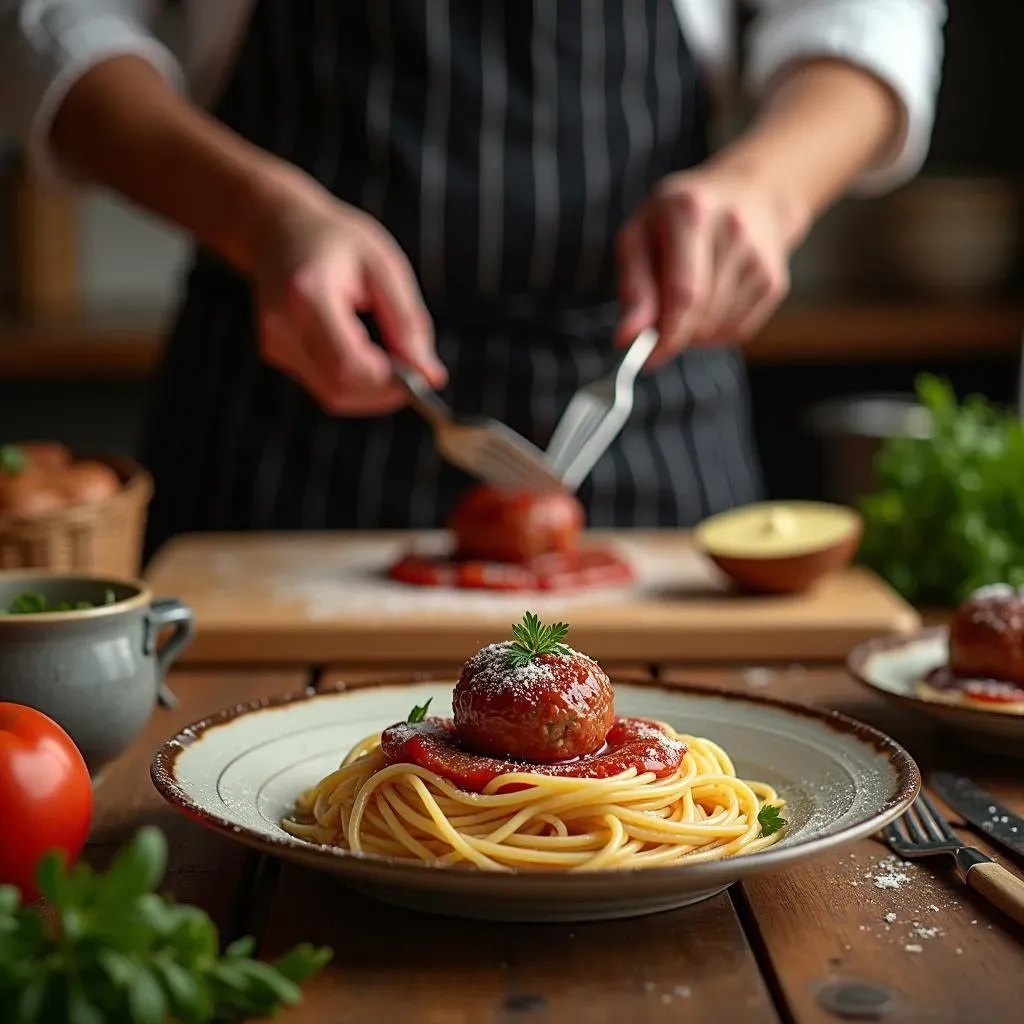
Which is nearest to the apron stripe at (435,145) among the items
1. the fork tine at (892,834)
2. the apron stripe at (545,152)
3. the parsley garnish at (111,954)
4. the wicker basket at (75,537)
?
the apron stripe at (545,152)

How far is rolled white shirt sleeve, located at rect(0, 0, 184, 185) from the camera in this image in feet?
8.08

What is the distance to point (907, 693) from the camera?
1477mm

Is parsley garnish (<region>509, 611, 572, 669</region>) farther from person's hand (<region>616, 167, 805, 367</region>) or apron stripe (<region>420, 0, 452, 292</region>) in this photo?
apron stripe (<region>420, 0, 452, 292</region>)

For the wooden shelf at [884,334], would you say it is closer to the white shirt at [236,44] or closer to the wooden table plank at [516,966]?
the white shirt at [236,44]

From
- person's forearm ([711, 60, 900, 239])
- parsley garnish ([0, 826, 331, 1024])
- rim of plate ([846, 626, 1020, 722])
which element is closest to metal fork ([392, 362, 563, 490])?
person's forearm ([711, 60, 900, 239])

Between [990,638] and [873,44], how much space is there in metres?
1.40

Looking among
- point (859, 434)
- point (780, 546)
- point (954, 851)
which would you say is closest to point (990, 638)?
point (954, 851)

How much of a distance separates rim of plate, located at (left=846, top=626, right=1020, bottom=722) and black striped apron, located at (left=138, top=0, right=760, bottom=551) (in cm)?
102

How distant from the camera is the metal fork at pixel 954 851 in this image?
1.09 meters

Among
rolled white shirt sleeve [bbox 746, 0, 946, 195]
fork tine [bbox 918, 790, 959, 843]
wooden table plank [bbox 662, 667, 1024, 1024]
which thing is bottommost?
wooden table plank [bbox 662, 667, 1024, 1024]

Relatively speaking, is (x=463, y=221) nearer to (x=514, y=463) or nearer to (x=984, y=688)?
(x=514, y=463)

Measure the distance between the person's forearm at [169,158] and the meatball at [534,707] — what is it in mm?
1203

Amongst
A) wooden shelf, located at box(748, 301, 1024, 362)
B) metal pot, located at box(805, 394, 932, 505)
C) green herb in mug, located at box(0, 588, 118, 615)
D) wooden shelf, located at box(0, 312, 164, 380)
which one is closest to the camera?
green herb in mug, located at box(0, 588, 118, 615)

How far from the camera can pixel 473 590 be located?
7.27 ft
